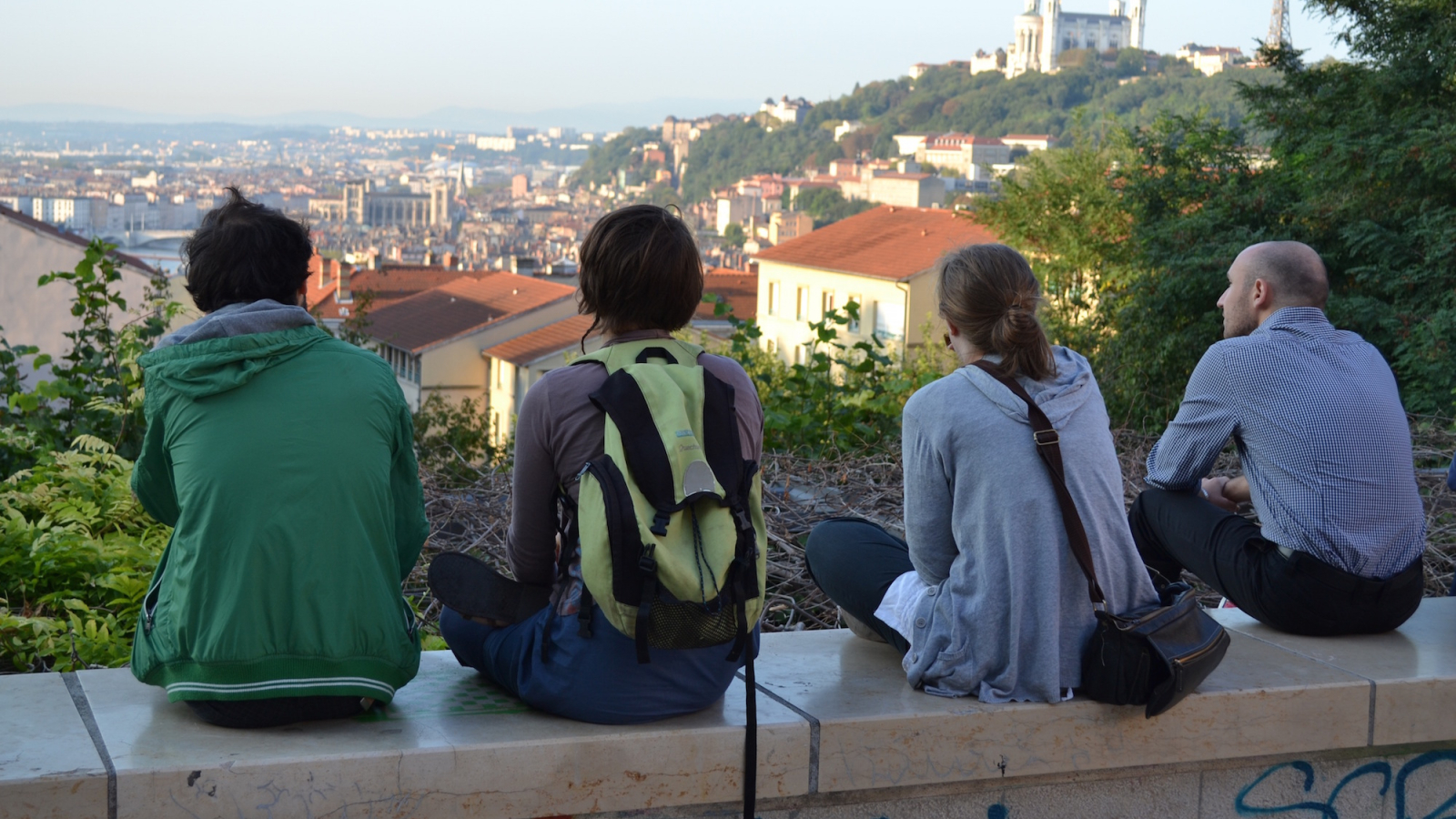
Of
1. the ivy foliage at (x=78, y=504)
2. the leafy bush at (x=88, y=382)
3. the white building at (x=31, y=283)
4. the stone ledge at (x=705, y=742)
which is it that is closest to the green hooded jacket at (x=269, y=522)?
the stone ledge at (x=705, y=742)

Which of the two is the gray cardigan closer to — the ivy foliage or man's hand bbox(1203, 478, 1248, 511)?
man's hand bbox(1203, 478, 1248, 511)

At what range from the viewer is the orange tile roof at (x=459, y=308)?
53.5 meters

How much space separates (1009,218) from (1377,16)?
20.0 metres

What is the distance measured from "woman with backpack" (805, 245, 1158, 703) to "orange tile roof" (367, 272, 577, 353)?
1938 inches

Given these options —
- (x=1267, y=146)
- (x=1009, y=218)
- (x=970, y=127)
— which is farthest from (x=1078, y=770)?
(x=970, y=127)

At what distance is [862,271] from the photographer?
50.7 meters

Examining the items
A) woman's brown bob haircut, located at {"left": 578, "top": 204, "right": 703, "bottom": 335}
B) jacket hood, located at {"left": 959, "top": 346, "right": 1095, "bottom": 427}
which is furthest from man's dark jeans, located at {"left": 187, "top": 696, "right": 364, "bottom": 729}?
jacket hood, located at {"left": 959, "top": 346, "right": 1095, "bottom": 427}

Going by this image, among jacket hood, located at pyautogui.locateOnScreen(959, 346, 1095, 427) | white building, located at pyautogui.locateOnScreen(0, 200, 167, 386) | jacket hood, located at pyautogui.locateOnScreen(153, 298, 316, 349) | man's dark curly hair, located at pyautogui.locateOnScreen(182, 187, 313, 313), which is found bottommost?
white building, located at pyautogui.locateOnScreen(0, 200, 167, 386)

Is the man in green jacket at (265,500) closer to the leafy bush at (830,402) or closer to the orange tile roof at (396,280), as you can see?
the leafy bush at (830,402)

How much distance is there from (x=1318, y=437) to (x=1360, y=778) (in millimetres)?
802

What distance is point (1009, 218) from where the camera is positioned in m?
32.9

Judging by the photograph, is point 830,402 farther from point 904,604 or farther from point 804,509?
point 904,604

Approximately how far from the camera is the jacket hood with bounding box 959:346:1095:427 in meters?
2.56

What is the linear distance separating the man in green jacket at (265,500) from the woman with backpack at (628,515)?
0.26 metres
